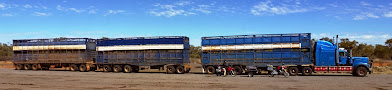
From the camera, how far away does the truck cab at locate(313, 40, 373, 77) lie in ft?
76.8

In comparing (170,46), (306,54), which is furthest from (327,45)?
(170,46)

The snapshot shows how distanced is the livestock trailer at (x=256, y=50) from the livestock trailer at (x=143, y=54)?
2.27 metres

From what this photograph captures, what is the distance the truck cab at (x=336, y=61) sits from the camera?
76.8 ft

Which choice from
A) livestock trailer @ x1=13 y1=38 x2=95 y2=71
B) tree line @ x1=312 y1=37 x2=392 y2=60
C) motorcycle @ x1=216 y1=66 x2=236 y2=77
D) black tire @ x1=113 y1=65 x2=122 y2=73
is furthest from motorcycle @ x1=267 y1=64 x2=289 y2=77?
tree line @ x1=312 y1=37 x2=392 y2=60

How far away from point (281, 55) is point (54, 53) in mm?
23270

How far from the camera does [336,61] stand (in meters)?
24.0

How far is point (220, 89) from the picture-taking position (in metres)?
13.9

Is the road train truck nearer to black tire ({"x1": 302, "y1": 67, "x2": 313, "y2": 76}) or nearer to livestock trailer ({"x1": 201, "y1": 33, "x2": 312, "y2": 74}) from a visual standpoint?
livestock trailer ({"x1": 201, "y1": 33, "x2": 312, "y2": 74})

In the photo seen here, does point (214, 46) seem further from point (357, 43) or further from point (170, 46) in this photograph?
point (357, 43)

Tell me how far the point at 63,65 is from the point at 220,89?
23.4m

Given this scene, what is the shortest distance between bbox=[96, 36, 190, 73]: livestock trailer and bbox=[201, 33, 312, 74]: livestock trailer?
7.45ft

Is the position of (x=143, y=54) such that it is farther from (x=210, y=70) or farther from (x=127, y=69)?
(x=210, y=70)

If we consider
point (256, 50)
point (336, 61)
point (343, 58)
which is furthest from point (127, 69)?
point (343, 58)

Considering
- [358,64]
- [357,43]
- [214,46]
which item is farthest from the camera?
[357,43]
